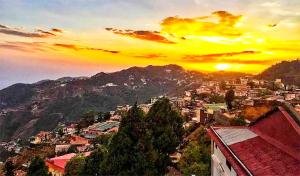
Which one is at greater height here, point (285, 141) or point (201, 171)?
point (285, 141)

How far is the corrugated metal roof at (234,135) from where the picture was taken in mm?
15991

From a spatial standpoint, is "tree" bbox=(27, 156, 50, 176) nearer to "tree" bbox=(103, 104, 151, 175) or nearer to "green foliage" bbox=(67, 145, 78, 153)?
"tree" bbox=(103, 104, 151, 175)

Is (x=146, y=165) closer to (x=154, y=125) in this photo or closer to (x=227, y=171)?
(x=154, y=125)

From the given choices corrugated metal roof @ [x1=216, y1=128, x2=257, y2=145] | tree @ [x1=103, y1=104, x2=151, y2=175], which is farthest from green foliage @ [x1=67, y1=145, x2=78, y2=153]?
corrugated metal roof @ [x1=216, y1=128, x2=257, y2=145]

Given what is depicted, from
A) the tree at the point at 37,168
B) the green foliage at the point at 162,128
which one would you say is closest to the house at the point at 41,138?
the tree at the point at 37,168

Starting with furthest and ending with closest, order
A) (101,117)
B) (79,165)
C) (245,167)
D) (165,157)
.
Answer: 1. (101,117)
2. (79,165)
3. (165,157)
4. (245,167)

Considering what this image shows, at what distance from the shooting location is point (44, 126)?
179 metres

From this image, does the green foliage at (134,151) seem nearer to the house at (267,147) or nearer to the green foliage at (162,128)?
the green foliage at (162,128)

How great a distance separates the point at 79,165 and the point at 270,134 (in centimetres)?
2136

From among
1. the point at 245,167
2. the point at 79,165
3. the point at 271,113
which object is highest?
the point at 271,113

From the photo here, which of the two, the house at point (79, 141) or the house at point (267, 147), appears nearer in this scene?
the house at point (267, 147)

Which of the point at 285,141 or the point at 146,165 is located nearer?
the point at 285,141

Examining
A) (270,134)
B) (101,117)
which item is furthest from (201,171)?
(101,117)

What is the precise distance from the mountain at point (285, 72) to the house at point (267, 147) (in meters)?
141
